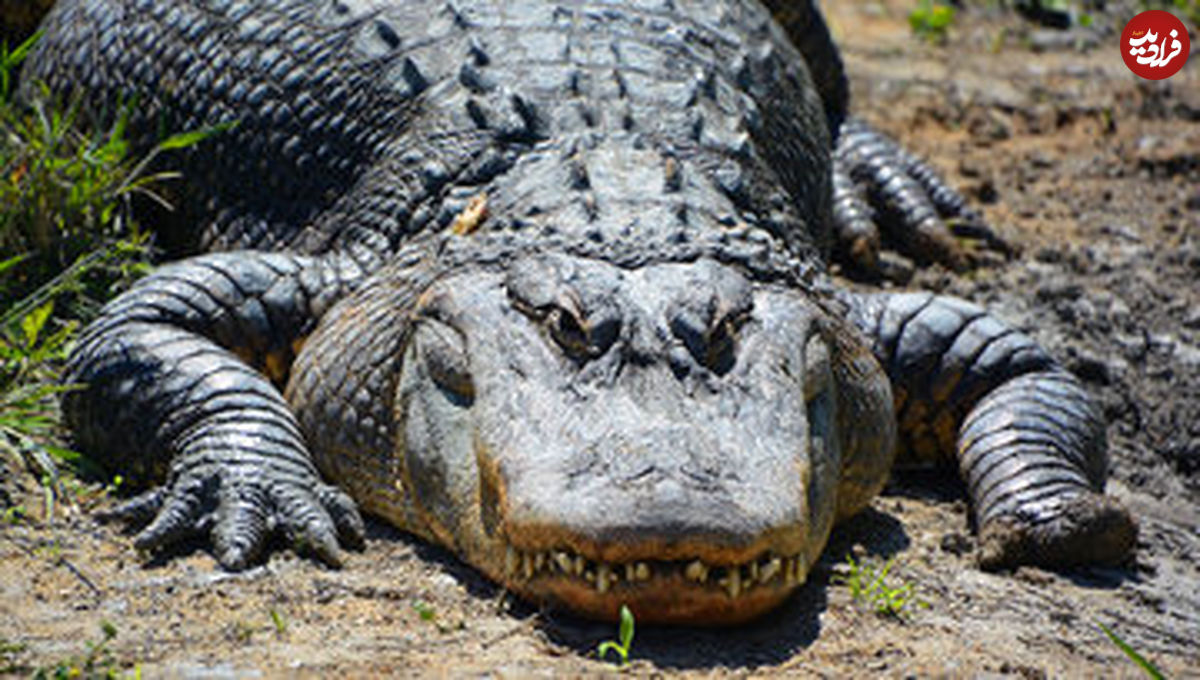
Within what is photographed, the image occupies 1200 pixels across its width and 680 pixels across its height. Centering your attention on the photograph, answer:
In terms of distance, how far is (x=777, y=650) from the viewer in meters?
3.42

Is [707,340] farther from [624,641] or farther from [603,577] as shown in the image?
[624,641]

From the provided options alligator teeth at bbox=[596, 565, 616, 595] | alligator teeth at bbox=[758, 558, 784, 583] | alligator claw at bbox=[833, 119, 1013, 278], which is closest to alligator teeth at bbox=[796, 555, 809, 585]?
alligator teeth at bbox=[758, 558, 784, 583]

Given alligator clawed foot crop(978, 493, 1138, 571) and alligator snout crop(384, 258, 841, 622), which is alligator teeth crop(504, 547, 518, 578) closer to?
alligator snout crop(384, 258, 841, 622)

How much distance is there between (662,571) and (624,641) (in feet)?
0.55

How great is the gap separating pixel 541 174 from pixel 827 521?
4.46 feet

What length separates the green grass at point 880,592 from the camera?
3.71 meters

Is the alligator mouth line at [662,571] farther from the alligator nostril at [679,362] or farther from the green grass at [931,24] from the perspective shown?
the green grass at [931,24]

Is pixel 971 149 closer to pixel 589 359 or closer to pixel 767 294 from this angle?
pixel 767 294

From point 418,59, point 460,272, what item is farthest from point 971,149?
point 460,272

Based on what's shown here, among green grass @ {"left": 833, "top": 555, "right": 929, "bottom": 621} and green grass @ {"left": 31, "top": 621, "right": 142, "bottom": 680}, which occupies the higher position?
green grass @ {"left": 31, "top": 621, "right": 142, "bottom": 680}

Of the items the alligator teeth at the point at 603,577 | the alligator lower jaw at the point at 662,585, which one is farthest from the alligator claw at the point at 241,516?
the alligator teeth at the point at 603,577

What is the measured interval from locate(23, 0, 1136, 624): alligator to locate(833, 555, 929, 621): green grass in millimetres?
Result: 130

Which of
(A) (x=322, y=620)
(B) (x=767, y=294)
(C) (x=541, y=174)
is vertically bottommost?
(A) (x=322, y=620)

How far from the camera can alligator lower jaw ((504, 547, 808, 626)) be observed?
3.27 meters
